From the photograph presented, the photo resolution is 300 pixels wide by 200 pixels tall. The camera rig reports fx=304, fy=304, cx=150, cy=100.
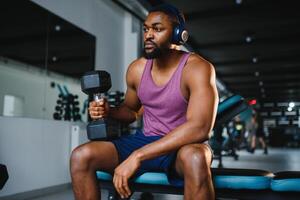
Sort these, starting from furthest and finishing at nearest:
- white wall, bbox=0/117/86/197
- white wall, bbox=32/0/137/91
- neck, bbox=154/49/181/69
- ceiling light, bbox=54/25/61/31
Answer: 1. white wall, bbox=32/0/137/91
2. ceiling light, bbox=54/25/61/31
3. white wall, bbox=0/117/86/197
4. neck, bbox=154/49/181/69

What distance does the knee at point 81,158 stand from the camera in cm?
110

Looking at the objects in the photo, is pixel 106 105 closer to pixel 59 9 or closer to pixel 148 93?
pixel 148 93

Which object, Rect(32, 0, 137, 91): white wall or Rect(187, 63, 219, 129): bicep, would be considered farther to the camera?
Rect(32, 0, 137, 91): white wall

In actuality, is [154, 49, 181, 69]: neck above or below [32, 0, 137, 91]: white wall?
below

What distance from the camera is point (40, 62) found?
2.99 metres

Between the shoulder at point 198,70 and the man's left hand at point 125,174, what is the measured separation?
384 mm

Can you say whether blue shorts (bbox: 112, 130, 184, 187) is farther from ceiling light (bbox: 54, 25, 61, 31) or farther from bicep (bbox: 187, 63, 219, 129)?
ceiling light (bbox: 54, 25, 61, 31)

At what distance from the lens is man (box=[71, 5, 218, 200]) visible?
1.01 metres

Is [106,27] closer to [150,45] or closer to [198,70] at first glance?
[150,45]

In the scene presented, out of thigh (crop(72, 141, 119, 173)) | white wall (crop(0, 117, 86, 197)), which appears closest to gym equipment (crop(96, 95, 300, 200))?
thigh (crop(72, 141, 119, 173))

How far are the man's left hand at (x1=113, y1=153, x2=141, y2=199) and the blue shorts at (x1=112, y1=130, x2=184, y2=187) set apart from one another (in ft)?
0.50

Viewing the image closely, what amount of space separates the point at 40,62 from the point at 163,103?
6.93ft

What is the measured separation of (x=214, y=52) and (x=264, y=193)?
7.18 meters

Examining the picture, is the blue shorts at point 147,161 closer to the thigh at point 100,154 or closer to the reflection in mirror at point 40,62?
the thigh at point 100,154
